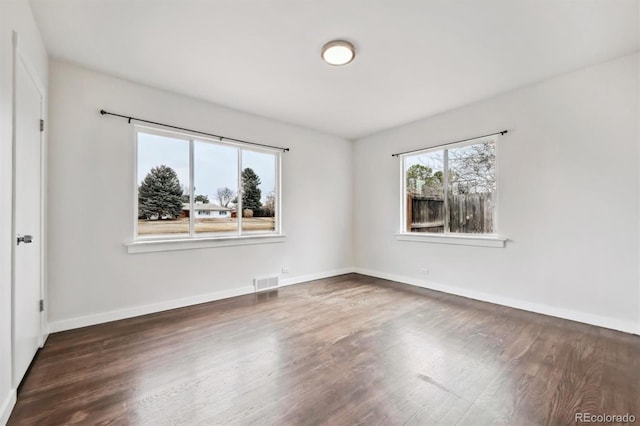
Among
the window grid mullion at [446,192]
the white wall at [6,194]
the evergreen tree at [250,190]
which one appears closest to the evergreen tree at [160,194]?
the evergreen tree at [250,190]

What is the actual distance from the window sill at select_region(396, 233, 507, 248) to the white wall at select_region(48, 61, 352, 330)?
2.40m

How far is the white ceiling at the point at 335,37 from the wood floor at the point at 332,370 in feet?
8.70

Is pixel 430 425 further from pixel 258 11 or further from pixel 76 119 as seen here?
pixel 76 119

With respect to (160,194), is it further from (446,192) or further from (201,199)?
(446,192)

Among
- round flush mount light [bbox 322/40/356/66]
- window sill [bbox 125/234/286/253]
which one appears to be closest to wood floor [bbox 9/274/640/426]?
window sill [bbox 125/234/286/253]

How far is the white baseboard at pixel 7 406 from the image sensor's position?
4.77 ft

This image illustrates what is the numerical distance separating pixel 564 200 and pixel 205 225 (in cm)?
427

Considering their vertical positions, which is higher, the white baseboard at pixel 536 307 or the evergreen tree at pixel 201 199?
the evergreen tree at pixel 201 199

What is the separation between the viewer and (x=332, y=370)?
6.56ft

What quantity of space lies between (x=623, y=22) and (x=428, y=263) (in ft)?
10.4

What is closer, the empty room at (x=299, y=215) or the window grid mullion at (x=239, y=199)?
the empty room at (x=299, y=215)

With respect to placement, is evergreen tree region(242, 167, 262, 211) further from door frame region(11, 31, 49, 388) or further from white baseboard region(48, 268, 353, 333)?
door frame region(11, 31, 49, 388)

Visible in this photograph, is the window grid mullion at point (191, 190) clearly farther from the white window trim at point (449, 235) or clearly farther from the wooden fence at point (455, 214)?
the wooden fence at point (455, 214)

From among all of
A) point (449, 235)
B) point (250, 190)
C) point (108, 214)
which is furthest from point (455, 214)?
point (108, 214)
